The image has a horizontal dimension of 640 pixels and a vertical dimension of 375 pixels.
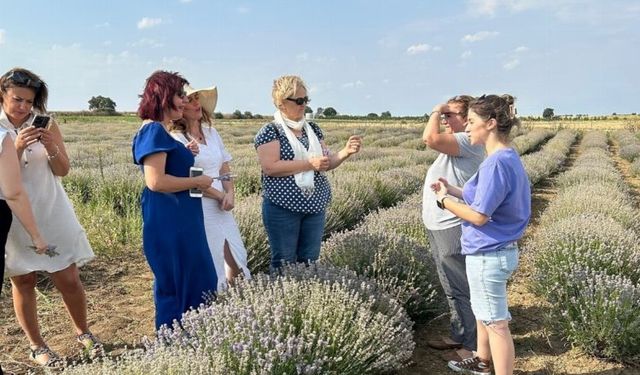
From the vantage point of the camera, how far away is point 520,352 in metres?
3.58

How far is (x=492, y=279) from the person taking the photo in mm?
2701

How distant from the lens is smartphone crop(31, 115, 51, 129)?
2.87 m

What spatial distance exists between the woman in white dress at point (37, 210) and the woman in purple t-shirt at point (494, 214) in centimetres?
210

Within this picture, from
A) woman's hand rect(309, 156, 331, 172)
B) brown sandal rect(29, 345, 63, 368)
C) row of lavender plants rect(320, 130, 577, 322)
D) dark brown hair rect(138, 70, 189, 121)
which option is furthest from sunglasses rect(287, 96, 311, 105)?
brown sandal rect(29, 345, 63, 368)

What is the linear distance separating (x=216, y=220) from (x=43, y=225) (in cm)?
101

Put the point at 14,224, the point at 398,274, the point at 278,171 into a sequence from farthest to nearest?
the point at 398,274, the point at 278,171, the point at 14,224

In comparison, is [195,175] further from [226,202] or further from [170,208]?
[226,202]

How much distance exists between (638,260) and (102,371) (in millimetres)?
3969

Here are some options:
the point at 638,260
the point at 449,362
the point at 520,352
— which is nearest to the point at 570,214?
the point at 638,260

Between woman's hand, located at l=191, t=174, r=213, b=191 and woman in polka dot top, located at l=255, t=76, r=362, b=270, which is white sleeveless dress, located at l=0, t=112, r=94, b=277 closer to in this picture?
woman's hand, located at l=191, t=174, r=213, b=191

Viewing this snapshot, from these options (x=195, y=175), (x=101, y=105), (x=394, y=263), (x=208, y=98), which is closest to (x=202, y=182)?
(x=195, y=175)

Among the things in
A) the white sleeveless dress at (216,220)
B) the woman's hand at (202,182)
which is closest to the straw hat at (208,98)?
the white sleeveless dress at (216,220)

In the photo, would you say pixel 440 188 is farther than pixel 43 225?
No

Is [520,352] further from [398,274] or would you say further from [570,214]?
[570,214]
